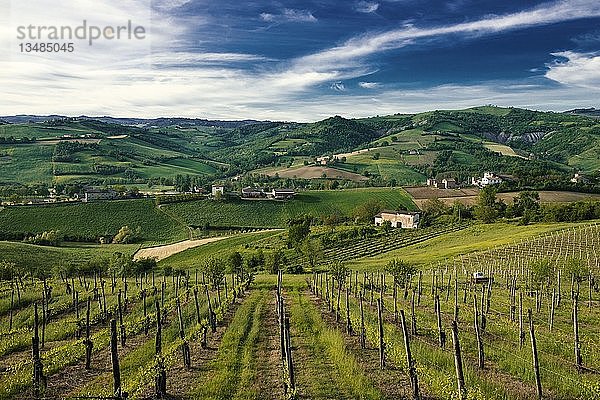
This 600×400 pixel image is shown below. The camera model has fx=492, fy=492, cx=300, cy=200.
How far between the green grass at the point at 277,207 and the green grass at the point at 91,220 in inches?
231

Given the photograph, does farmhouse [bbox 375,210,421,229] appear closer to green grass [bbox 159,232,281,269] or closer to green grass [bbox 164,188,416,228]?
green grass [bbox 164,188,416,228]

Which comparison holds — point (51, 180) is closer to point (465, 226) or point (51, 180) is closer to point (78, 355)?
point (465, 226)

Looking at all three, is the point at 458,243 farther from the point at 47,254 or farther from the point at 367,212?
the point at 47,254

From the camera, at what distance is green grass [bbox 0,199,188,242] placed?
95.7 m

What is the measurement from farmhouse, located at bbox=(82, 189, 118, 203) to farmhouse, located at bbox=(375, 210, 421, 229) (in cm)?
6686

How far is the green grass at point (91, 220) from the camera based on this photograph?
95688 mm

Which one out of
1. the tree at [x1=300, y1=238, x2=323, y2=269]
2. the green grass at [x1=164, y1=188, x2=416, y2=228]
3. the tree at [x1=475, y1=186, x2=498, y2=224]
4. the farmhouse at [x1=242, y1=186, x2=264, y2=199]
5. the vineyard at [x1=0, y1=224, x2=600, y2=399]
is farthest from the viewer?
the farmhouse at [x1=242, y1=186, x2=264, y2=199]

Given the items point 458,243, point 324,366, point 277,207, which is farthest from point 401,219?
point 324,366

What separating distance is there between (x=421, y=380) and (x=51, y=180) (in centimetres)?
17059

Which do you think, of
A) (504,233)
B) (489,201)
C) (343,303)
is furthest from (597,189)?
(343,303)

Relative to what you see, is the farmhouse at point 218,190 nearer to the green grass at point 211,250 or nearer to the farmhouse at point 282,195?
the farmhouse at point 282,195

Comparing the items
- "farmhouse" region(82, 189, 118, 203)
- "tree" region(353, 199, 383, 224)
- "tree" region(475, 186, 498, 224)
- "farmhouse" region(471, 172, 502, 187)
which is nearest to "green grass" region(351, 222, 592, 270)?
"tree" region(475, 186, 498, 224)

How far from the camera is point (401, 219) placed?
357 feet

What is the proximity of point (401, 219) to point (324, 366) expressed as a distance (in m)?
93.9
